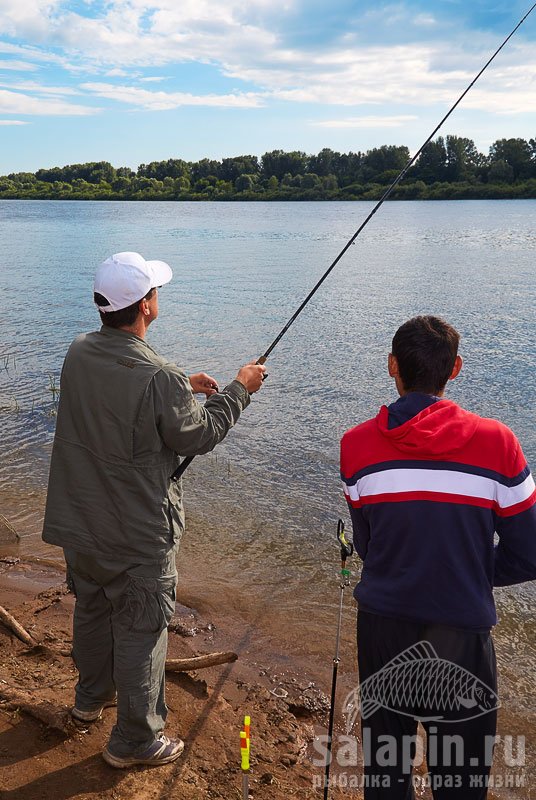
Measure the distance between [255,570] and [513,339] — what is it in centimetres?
1078

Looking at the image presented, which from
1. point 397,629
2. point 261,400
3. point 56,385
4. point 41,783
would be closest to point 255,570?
point 41,783

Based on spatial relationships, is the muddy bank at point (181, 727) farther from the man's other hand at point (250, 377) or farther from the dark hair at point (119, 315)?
the dark hair at point (119, 315)

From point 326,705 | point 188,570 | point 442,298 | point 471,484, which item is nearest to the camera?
point 471,484

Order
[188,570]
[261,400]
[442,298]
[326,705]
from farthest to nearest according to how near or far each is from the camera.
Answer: [442,298]
[261,400]
[188,570]
[326,705]

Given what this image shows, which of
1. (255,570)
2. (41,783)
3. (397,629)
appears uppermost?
(397,629)

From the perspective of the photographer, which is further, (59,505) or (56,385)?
(56,385)

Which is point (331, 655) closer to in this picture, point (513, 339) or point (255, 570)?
point (255, 570)

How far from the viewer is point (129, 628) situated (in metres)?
3.14

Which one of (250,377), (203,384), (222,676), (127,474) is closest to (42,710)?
(222,676)

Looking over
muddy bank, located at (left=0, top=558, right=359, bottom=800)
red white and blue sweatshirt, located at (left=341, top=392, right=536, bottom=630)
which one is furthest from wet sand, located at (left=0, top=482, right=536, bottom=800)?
red white and blue sweatshirt, located at (left=341, top=392, right=536, bottom=630)

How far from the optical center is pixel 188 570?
6.16 m

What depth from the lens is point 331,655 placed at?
4934 mm

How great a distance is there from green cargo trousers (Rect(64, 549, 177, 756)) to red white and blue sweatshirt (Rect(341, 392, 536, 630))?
1.09m

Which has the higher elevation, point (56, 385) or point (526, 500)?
point (526, 500)
